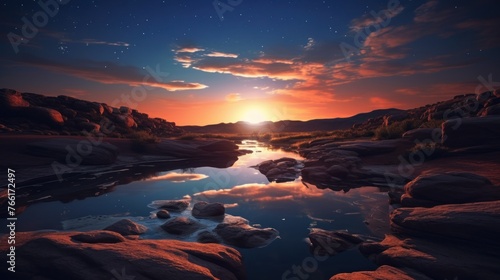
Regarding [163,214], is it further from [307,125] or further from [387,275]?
[307,125]

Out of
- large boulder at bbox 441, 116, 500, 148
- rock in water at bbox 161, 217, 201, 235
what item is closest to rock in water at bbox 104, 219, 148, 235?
rock in water at bbox 161, 217, 201, 235

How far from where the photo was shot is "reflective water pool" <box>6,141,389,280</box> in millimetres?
6457

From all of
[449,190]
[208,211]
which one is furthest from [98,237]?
[449,190]

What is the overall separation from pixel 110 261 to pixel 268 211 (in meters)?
6.23

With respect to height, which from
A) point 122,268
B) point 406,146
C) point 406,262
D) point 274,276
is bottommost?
point 274,276

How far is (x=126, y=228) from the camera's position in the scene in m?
7.60

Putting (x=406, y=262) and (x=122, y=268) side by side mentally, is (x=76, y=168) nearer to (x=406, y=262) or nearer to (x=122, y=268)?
(x=122, y=268)

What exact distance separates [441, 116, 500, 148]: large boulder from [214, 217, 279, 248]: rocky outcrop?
45.4 ft

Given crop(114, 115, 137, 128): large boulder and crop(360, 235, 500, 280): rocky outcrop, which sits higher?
crop(114, 115, 137, 128): large boulder

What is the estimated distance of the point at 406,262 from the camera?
5.72 meters

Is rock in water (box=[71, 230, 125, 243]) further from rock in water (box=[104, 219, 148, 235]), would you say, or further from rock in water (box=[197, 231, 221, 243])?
rock in water (box=[197, 231, 221, 243])

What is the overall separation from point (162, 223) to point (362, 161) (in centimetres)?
1361

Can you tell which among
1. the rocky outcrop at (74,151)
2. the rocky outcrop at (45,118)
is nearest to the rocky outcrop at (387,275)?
the rocky outcrop at (74,151)

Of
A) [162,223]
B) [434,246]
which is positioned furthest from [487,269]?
[162,223]
